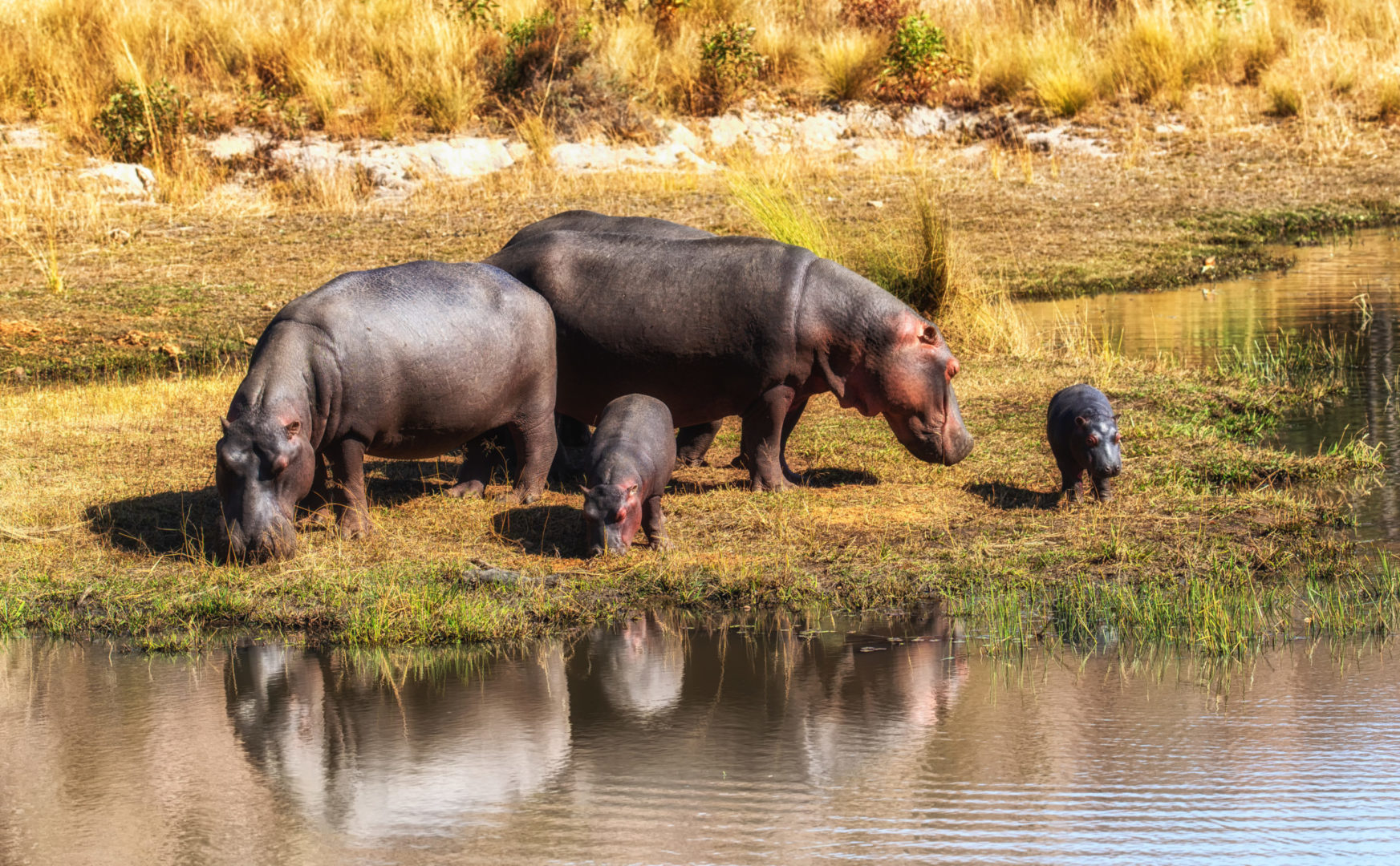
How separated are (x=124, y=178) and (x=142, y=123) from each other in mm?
1077

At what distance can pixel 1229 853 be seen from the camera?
369 centimetres

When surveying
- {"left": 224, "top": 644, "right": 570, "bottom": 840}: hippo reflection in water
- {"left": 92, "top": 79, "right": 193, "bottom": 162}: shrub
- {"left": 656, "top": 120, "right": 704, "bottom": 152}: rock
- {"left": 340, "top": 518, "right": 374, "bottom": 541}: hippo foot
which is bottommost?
{"left": 224, "top": 644, "right": 570, "bottom": 840}: hippo reflection in water

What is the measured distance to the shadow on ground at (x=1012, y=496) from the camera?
723 centimetres

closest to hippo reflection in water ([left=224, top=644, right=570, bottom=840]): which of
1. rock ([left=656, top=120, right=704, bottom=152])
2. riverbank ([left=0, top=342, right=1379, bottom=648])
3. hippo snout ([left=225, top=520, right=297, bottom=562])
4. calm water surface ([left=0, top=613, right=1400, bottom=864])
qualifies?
calm water surface ([left=0, top=613, right=1400, bottom=864])

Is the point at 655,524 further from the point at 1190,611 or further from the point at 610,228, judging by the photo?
the point at 610,228

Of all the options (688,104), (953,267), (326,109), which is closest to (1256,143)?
(688,104)

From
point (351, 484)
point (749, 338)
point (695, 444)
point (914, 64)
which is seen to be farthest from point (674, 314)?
point (914, 64)

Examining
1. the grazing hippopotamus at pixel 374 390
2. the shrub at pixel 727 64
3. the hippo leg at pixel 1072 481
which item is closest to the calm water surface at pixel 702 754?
the grazing hippopotamus at pixel 374 390

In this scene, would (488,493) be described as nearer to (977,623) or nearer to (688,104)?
(977,623)

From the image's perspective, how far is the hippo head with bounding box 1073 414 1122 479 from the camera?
22.7 ft

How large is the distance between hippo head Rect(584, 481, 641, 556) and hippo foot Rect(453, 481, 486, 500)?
1293mm

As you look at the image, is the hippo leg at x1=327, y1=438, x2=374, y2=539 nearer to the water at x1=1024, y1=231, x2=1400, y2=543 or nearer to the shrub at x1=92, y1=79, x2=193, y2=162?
the water at x1=1024, y1=231, x2=1400, y2=543

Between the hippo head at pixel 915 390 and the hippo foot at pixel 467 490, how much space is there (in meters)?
1.79

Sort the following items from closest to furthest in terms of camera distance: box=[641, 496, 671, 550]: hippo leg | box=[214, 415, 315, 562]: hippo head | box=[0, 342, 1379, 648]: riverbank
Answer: box=[0, 342, 1379, 648]: riverbank < box=[214, 415, 315, 562]: hippo head < box=[641, 496, 671, 550]: hippo leg
